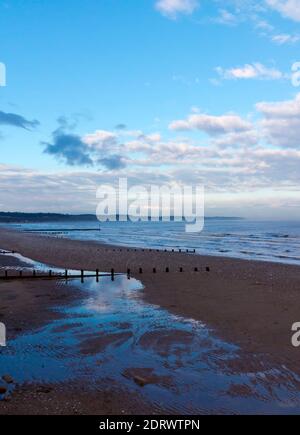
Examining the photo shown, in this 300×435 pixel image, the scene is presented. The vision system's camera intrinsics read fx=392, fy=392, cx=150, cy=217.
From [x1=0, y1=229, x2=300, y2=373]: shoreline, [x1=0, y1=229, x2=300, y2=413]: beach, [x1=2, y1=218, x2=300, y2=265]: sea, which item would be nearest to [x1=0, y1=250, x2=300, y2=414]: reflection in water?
[x1=0, y1=229, x2=300, y2=413]: beach

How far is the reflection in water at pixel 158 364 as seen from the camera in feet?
30.5

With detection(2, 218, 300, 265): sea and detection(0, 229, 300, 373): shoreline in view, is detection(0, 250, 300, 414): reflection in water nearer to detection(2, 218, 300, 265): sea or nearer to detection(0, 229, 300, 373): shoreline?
detection(0, 229, 300, 373): shoreline

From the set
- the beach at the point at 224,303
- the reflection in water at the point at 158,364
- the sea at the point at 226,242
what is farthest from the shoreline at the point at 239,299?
the sea at the point at 226,242

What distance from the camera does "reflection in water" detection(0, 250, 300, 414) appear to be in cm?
928

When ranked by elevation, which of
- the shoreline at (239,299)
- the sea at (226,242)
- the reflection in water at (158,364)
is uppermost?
the reflection in water at (158,364)

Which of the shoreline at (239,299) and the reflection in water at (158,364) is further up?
the reflection in water at (158,364)

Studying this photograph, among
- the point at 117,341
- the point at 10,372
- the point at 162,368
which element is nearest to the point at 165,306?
the point at 117,341

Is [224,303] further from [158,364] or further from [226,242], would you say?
[226,242]

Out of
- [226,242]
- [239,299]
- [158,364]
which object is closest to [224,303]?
[239,299]

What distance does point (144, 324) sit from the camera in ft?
52.1

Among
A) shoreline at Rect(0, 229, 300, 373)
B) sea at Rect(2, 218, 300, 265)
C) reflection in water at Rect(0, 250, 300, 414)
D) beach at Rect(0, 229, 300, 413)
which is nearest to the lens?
reflection in water at Rect(0, 250, 300, 414)

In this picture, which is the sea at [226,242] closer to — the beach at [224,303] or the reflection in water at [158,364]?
the beach at [224,303]

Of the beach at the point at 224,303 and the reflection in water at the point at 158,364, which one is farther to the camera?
the beach at the point at 224,303
